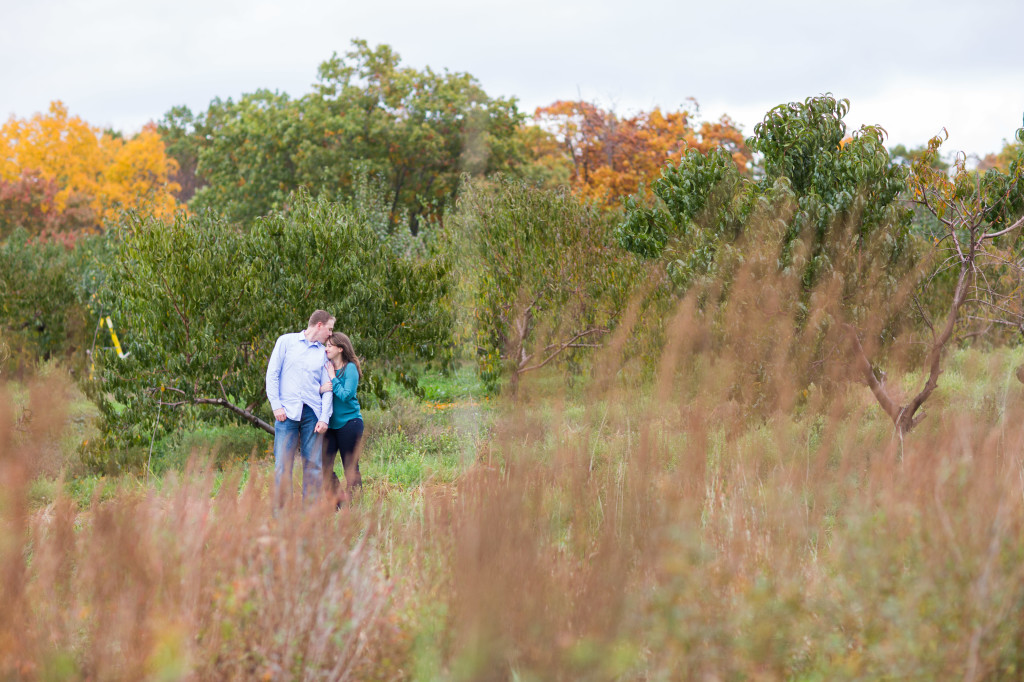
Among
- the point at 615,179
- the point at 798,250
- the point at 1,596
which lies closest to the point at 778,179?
→ the point at 798,250

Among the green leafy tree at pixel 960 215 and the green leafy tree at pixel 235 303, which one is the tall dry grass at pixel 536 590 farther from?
the green leafy tree at pixel 235 303

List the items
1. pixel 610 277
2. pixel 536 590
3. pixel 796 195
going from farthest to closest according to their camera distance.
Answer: pixel 610 277, pixel 796 195, pixel 536 590

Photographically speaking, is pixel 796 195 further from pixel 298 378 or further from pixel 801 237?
pixel 298 378

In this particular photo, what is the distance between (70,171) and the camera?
1495 inches

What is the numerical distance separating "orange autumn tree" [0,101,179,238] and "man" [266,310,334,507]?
28040 millimetres

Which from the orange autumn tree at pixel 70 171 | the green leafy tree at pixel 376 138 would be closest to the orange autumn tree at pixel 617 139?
the green leafy tree at pixel 376 138

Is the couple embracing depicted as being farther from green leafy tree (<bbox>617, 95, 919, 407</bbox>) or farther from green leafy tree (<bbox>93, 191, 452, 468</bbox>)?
green leafy tree (<bbox>617, 95, 919, 407</bbox>)

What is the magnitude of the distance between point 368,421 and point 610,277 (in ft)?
13.1

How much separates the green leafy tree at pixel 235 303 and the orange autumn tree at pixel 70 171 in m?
24.4

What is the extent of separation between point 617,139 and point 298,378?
28494 mm

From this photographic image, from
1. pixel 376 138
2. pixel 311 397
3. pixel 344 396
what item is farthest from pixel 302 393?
pixel 376 138

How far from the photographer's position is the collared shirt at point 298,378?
6.94 meters

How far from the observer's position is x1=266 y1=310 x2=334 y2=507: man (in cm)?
693

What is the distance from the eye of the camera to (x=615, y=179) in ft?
102
